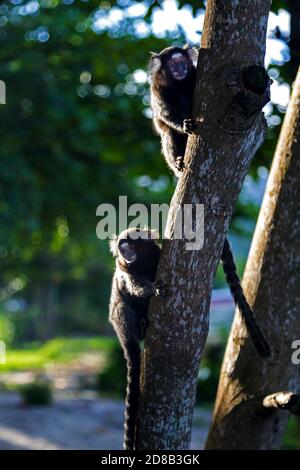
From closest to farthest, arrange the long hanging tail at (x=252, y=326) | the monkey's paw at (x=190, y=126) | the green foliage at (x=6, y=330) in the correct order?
the monkey's paw at (x=190, y=126), the long hanging tail at (x=252, y=326), the green foliage at (x=6, y=330)

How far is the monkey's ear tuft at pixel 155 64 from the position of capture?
5.06m

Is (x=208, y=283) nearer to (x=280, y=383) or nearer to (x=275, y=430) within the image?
(x=280, y=383)

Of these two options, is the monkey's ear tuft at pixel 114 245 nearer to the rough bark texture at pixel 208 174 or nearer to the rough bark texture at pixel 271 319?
the rough bark texture at pixel 271 319

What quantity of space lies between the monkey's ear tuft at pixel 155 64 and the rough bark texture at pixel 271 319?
1.14 m

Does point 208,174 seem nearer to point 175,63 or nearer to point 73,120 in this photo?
point 175,63

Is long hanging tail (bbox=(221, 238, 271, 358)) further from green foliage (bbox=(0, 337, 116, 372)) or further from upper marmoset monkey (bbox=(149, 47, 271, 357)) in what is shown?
green foliage (bbox=(0, 337, 116, 372))

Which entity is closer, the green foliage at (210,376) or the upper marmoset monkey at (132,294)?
the upper marmoset monkey at (132,294)

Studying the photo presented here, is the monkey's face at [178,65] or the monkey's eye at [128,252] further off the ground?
the monkey's face at [178,65]

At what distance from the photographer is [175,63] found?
5.00 meters

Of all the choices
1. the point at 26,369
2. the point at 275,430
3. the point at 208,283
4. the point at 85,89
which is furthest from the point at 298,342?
A: the point at 26,369

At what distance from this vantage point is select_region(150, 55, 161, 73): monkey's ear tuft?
5062mm

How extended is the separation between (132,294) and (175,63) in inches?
67.4

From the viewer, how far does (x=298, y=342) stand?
4250 millimetres

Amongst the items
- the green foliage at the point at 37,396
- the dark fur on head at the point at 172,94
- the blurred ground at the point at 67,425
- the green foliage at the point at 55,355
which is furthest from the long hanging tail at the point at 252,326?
the green foliage at the point at 55,355
